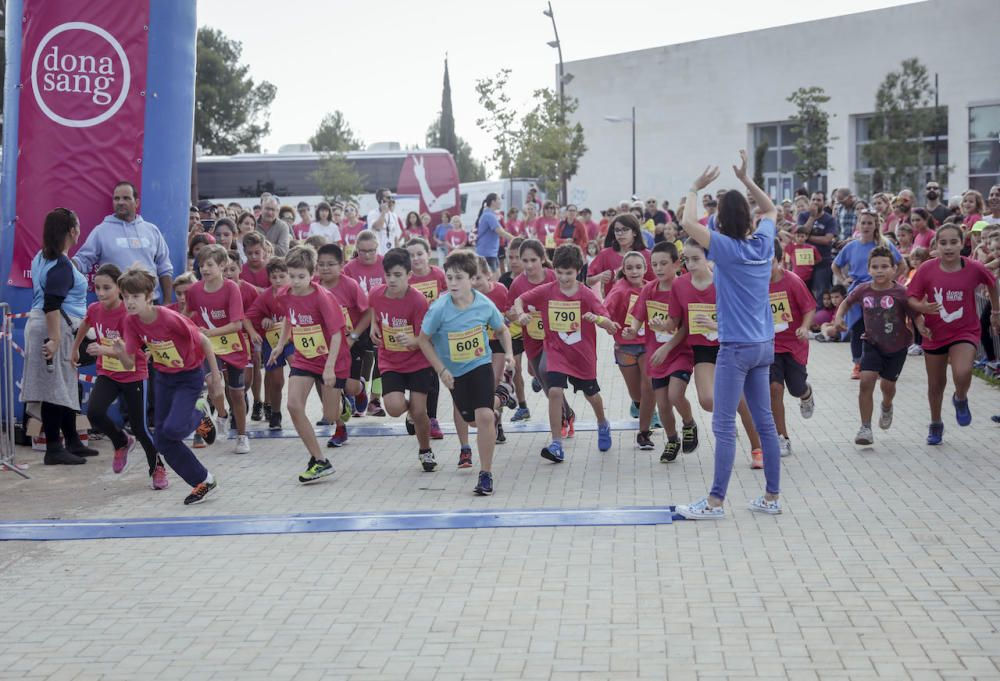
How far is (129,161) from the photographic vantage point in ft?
35.5

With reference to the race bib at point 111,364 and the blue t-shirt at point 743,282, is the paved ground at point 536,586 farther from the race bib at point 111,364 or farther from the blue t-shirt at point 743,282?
the blue t-shirt at point 743,282

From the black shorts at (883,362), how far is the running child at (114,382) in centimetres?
544

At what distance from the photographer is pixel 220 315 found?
34.1ft

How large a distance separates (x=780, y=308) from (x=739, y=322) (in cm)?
222

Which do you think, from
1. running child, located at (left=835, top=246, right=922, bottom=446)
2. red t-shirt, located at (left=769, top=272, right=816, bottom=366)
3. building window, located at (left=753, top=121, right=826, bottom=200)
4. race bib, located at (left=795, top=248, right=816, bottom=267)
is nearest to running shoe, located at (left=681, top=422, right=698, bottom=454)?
red t-shirt, located at (left=769, top=272, right=816, bottom=366)

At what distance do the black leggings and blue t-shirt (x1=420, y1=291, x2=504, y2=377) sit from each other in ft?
7.13

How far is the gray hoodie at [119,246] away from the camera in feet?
33.6

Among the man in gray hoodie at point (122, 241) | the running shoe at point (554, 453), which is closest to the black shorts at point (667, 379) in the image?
the running shoe at point (554, 453)

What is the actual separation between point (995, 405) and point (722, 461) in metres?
5.66

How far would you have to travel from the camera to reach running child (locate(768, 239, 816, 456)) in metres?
9.09

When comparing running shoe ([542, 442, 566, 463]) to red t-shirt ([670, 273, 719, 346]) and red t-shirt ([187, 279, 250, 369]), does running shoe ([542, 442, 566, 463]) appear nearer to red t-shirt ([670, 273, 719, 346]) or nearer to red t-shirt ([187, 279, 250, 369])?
red t-shirt ([670, 273, 719, 346])

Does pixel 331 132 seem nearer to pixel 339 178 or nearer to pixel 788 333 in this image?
pixel 339 178

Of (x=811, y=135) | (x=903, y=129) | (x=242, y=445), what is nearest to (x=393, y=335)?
(x=242, y=445)

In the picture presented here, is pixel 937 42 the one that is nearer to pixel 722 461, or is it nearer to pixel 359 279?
pixel 359 279
